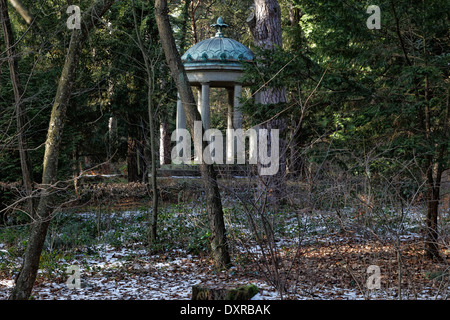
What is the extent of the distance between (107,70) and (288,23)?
25.7 feet

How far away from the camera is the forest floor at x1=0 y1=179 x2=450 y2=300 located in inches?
224

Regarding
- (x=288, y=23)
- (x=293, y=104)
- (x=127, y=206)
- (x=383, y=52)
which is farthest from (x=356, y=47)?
(x=288, y=23)

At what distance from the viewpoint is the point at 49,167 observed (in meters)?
5.46

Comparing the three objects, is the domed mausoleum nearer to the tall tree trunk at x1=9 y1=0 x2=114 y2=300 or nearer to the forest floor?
the forest floor

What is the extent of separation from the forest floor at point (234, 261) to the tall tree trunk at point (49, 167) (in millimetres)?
706

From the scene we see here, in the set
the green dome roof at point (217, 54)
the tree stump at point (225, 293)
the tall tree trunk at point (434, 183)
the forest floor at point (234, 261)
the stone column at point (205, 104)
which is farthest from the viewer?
the stone column at point (205, 104)

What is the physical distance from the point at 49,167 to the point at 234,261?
3088 millimetres

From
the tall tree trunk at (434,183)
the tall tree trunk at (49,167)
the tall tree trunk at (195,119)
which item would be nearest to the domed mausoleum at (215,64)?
the tall tree trunk at (195,119)

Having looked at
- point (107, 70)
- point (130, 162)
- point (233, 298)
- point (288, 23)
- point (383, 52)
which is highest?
point (288, 23)

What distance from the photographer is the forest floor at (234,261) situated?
224 inches

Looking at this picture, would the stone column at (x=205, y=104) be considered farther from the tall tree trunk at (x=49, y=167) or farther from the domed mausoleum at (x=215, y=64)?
the tall tree trunk at (x=49, y=167)

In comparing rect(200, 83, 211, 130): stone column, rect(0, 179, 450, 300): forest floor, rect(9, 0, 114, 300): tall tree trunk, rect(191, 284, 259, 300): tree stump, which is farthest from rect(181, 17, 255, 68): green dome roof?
rect(191, 284, 259, 300): tree stump

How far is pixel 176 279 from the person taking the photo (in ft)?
22.2
